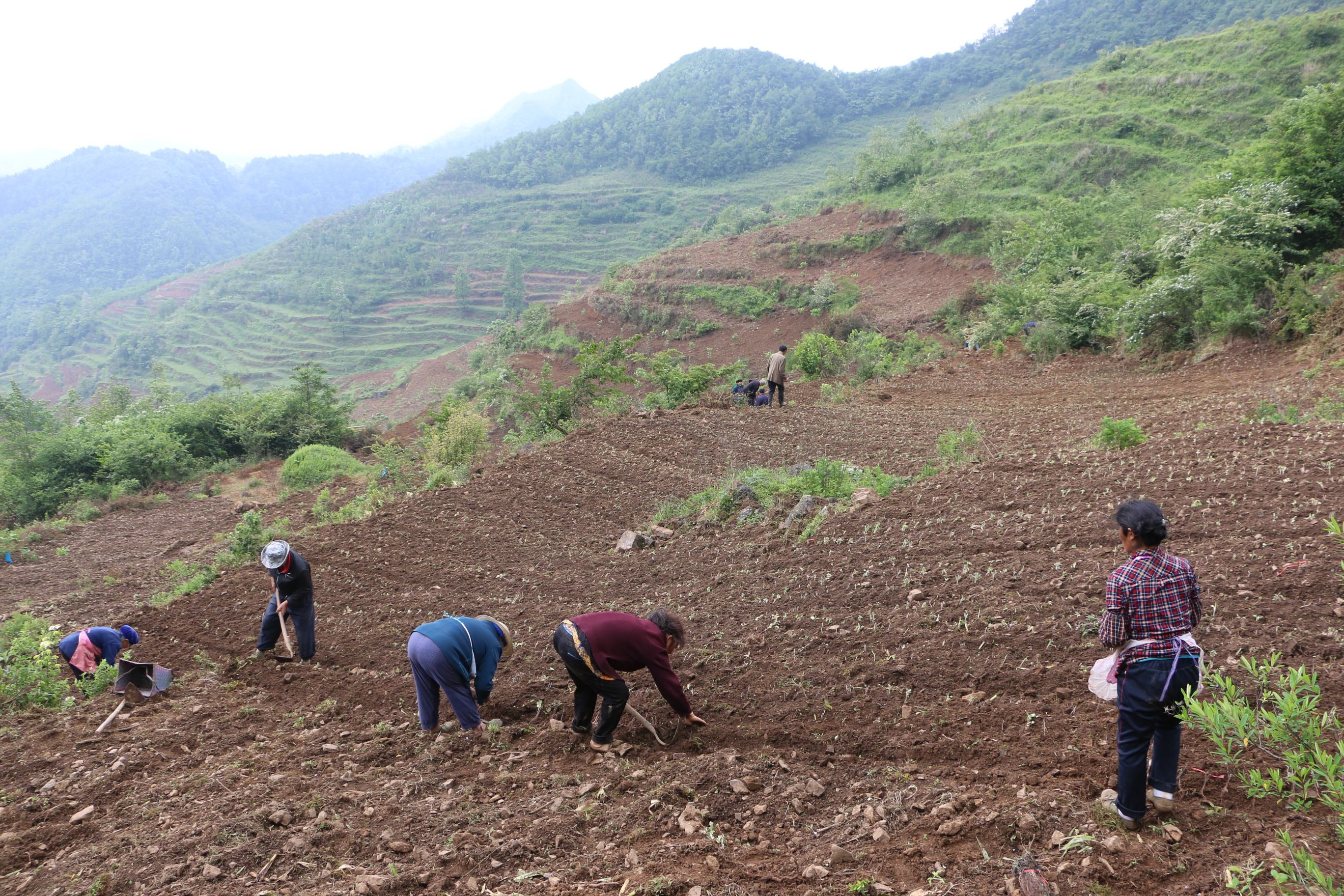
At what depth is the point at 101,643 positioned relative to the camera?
634 centimetres

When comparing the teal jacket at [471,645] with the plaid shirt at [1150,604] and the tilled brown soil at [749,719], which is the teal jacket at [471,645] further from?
the plaid shirt at [1150,604]

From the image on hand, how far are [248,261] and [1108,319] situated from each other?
91.2m

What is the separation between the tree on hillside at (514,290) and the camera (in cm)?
6103

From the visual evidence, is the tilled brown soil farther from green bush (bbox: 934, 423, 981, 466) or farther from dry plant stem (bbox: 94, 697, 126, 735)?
green bush (bbox: 934, 423, 981, 466)

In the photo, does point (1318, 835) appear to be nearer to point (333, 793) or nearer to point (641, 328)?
point (333, 793)

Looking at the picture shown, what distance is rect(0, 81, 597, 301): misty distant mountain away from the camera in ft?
363

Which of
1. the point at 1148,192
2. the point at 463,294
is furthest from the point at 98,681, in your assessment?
the point at 463,294

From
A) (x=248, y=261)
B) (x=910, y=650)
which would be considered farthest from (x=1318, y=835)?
(x=248, y=261)

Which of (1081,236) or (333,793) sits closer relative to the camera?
(333,793)

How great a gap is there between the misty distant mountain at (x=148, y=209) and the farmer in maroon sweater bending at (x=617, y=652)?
12772 centimetres

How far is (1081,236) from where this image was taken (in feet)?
67.1

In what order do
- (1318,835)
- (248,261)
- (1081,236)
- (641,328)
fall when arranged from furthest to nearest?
1. (248,261)
2. (641,328)
3. (1081,236)
4. (1318,835)

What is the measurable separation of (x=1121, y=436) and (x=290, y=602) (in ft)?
27.2

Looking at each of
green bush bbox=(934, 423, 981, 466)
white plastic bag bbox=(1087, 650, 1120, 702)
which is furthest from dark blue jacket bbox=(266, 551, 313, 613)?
green bush bbox=(934, 423, 981, 466)
